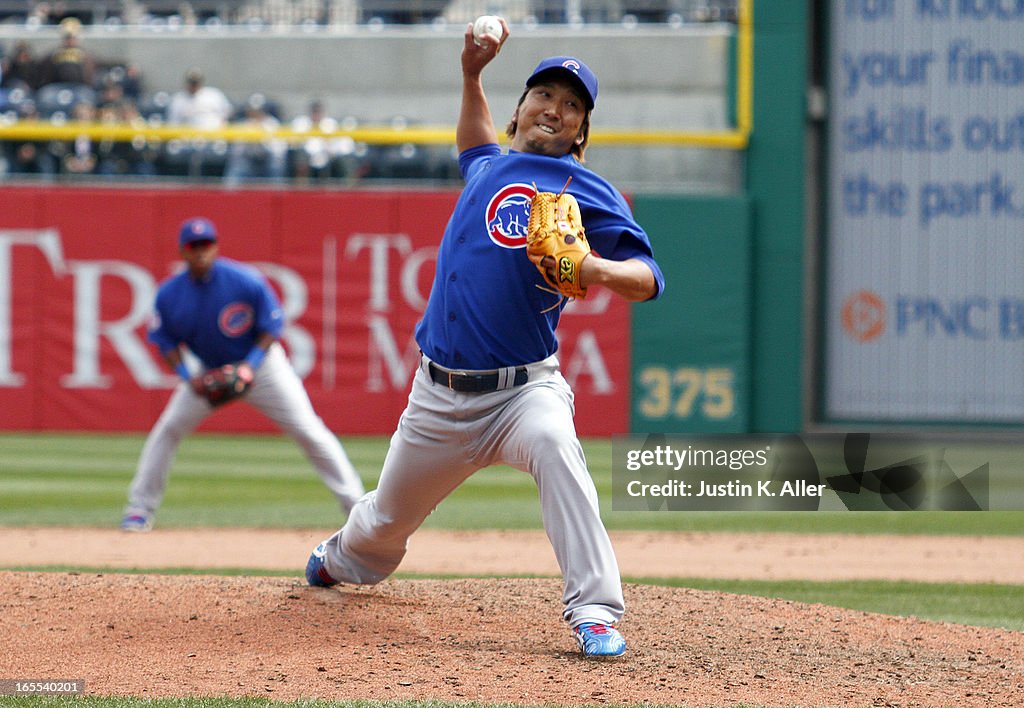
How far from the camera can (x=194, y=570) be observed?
674 centimetres

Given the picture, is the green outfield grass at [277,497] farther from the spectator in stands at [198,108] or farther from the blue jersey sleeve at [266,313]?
the spectator in stands at [198,108]

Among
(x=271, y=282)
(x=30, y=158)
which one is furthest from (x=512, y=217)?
(x=30, y=158)

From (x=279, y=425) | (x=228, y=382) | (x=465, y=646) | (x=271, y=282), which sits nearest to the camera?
(x=465, y=646)

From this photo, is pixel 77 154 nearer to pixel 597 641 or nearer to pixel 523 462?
pixel 523 462

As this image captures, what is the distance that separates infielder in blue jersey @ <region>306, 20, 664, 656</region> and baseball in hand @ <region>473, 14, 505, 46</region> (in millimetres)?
264

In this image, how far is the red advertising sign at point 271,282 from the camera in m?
13.3

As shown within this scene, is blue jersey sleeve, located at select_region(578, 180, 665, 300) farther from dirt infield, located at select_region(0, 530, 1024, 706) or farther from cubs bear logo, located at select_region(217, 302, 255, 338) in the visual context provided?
cubs bear logo, located at select_region(217, 302, 255, 338)

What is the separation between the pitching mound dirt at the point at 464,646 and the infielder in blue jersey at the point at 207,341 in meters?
2.46

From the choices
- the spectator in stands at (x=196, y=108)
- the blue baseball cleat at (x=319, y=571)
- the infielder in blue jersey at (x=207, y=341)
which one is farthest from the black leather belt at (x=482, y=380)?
the spectator in stands at (x=196, y=108)

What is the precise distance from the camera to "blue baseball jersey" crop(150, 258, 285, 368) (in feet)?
26.8

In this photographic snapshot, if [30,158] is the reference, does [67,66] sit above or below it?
above

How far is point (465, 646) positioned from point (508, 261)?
49.6 inches

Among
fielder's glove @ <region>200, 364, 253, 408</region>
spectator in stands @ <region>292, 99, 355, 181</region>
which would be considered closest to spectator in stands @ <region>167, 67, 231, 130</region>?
spectator in stands @ <region>292, 99, 355, 181</region>

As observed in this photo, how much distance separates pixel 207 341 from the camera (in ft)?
27.1
